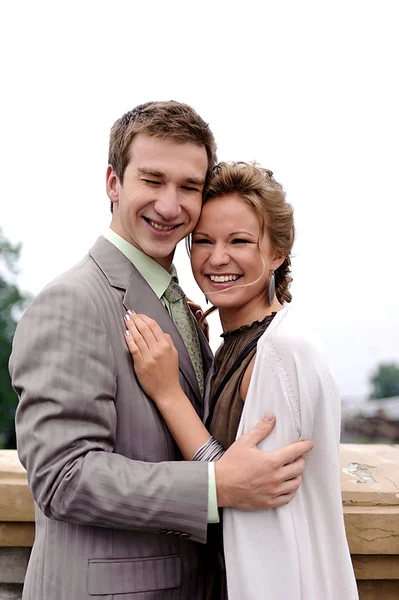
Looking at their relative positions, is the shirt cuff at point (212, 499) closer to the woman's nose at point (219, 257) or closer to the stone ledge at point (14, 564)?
the woman's nose at point (219, 257)

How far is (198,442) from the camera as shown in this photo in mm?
2080

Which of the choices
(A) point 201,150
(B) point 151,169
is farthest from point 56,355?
(A) point 201,150

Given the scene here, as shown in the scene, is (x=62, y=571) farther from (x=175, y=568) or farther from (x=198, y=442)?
(x=198, y=442)

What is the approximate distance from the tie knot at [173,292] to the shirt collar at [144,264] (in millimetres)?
43

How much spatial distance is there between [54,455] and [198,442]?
0.44 meters

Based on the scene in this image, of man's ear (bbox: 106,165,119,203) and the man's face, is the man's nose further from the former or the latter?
man's ear (bbox: 106,165,119,203)

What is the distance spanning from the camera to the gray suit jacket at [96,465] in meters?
1.87

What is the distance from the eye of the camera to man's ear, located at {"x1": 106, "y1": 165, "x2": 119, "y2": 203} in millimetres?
2454

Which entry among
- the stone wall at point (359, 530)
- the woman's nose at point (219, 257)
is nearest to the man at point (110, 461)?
the woman's nose at point (219, 257)

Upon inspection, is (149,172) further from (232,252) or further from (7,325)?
(7,325)

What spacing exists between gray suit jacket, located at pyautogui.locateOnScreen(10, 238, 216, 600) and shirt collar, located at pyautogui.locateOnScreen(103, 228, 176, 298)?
199 mm

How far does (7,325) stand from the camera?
34.4 meters

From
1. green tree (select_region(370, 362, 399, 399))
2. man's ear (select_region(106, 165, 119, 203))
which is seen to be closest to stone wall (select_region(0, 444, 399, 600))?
man's ear (select_region(106, 165, 119, 203))

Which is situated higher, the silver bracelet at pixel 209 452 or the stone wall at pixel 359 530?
the silver bracelet at pixel 209 452
